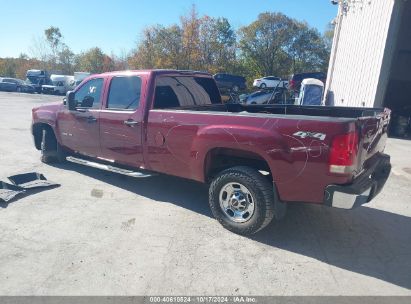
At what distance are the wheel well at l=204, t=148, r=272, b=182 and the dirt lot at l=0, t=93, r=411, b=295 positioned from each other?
0.69 m

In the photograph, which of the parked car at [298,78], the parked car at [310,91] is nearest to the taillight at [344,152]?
the parked car at [310,91]

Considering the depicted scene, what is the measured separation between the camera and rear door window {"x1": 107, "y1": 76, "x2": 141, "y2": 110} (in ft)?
15.8

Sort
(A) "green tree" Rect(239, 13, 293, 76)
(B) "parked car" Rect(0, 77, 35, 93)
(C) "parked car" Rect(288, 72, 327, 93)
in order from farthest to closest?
(A) "green tree" Rect(239, 13, 293, 76) < (B) "parked car" Rect(0, 77, 35, 93) < (C) "parked car" Rect(288, 72, 327, 93)

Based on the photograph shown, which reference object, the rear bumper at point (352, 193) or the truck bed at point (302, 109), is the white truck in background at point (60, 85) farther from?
the rear bumper at point (352, 193)

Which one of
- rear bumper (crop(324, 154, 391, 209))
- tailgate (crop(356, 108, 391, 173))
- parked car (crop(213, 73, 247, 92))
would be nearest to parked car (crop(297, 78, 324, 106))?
tailgate (crop(356, 108, 391, 173))

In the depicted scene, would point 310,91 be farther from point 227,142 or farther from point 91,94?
point 227,142

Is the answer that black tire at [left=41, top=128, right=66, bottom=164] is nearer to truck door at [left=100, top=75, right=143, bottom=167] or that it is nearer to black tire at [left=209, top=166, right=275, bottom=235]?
truck door at [left=100, top=75, right=143, bottom=167]

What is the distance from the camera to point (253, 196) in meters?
3.70

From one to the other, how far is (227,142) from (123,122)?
1866 millimetres

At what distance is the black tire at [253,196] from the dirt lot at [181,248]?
150 millimetres

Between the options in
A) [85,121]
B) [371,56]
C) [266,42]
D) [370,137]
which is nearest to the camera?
[370,137]

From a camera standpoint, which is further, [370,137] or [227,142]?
[227,142]

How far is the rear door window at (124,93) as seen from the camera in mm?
4828

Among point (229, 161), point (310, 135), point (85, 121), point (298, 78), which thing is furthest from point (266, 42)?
point (310, 135)
